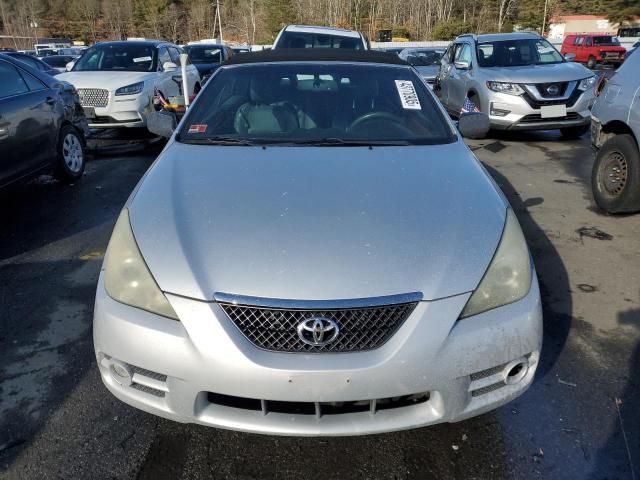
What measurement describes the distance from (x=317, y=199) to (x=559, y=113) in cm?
685

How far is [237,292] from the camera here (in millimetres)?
1803

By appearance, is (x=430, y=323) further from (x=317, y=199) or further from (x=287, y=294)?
(x=317, y=199)

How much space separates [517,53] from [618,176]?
4937mm

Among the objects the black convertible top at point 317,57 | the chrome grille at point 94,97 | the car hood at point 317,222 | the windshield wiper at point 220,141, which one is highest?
the black convertible top at point 317,57

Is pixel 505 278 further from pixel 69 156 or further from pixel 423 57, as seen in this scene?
pixel 423 57

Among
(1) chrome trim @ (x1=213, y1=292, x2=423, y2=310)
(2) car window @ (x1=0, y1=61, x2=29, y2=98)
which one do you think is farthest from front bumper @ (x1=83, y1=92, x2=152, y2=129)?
(1) chrome trim @ (x1=213, y1=292, x2=423, y2=310)

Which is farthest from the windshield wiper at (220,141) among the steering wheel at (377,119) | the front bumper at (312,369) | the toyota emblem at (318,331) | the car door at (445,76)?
the car door at (445,76)

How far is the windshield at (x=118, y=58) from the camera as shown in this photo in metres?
9.13

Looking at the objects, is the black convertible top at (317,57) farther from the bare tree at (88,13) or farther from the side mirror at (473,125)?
the bare tree at (88,13)

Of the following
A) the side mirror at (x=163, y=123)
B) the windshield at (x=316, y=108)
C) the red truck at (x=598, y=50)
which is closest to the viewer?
the windshield at (x=316, y=108)

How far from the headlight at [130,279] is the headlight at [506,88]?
23.4ft

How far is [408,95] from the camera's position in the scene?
3262 millimetres

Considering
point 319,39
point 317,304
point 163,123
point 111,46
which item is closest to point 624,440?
point 317,304

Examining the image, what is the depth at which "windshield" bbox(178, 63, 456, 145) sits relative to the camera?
3.00 metres
